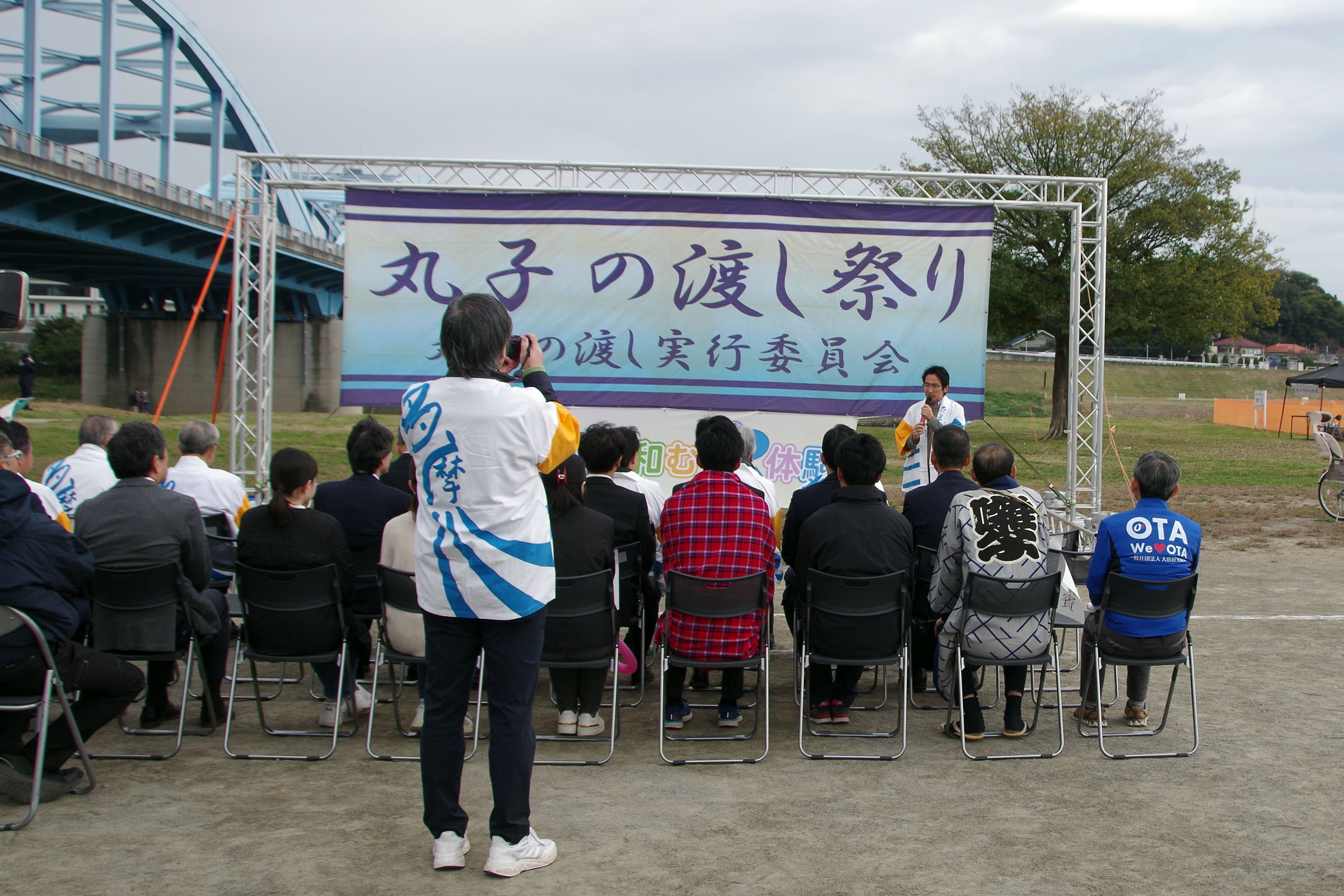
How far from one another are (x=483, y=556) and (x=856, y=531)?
1.83 metres

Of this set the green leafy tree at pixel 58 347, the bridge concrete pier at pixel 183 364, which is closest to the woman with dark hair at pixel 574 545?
the bridge concrete pier at pixel 183 364

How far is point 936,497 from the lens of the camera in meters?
4.55

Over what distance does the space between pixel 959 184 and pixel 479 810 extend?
6.02m

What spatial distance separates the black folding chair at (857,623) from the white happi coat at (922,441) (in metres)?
2.76

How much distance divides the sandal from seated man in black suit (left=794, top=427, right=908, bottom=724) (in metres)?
0.60

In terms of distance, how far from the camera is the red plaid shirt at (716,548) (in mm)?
3990

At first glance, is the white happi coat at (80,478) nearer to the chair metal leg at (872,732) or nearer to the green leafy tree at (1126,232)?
the chair metal leg at (872,732)

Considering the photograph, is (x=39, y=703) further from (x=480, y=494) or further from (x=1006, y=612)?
(x=1006, y=612)

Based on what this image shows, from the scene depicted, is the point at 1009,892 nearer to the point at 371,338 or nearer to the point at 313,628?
the point at 313,628

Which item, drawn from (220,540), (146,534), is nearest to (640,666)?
(220,540)

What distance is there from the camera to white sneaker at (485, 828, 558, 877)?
110 inches

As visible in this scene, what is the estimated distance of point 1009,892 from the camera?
2764 mm

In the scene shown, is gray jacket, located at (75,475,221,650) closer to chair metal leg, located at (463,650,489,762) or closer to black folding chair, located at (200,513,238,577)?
black folding chair, located at (200,513,238,577)

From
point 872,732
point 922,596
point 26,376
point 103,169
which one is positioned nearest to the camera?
point 872,732
